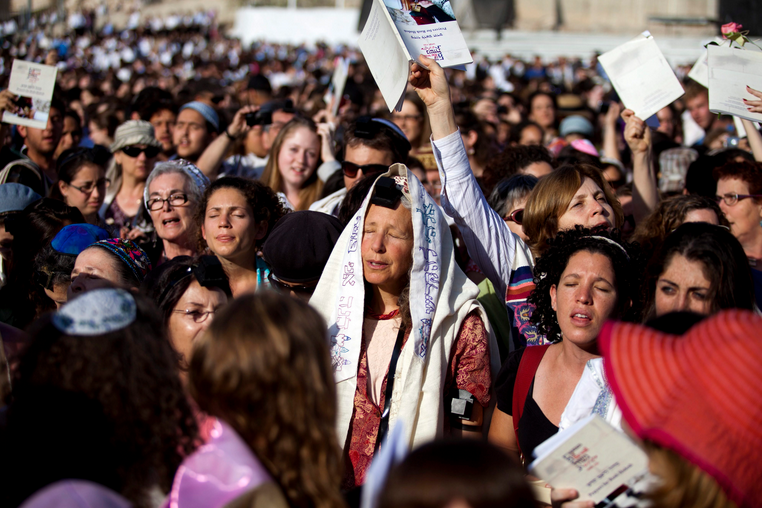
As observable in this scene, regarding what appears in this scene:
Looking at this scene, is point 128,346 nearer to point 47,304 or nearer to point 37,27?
point 47,304

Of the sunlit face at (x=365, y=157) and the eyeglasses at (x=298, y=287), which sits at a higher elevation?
the sunlit face at (x=365, y=157)

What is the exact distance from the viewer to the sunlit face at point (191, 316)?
278 centimetres

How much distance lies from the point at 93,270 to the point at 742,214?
11.6 feet

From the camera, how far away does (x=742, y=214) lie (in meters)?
3.97

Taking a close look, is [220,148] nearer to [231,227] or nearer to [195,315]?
[231,227]

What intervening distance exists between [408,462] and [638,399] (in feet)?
1.75

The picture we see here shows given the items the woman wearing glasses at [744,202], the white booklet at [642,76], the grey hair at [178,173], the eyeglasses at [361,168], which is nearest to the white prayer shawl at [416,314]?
the eyeglasses at [361,168]

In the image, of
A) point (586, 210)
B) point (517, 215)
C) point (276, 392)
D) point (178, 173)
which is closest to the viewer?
point (276, 392)

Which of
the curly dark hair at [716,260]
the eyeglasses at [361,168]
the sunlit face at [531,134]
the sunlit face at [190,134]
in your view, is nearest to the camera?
the curly dark hair at [716,260]

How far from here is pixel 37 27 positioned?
30047 millimetres

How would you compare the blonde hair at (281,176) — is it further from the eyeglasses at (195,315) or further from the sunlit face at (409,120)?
the eyeglasses at (195,315)

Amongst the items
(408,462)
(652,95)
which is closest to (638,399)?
(408,462)

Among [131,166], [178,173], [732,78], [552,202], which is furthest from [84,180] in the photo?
[732,78]

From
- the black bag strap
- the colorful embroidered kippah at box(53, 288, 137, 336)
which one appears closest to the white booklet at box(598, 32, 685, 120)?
the black bag strap
